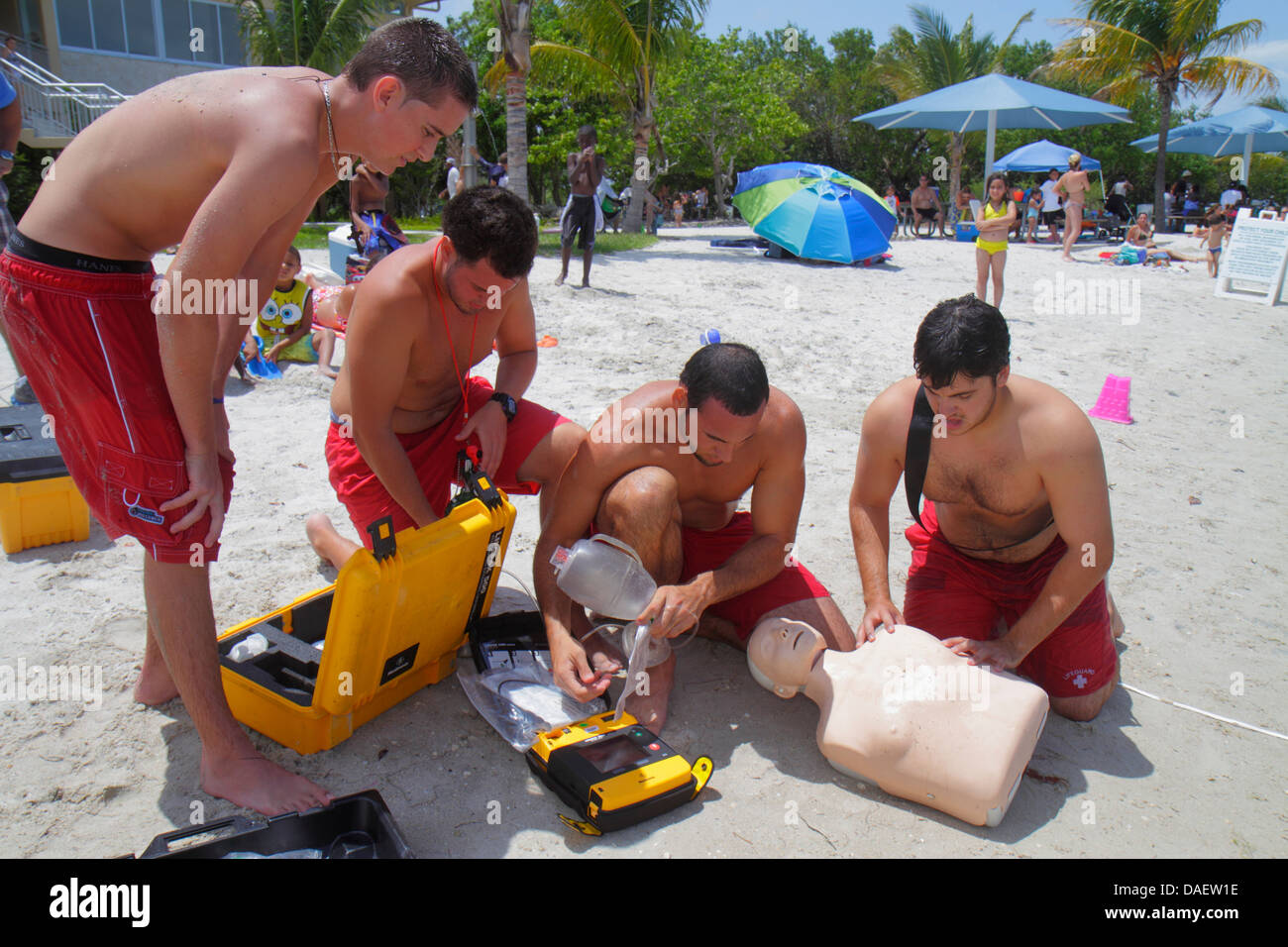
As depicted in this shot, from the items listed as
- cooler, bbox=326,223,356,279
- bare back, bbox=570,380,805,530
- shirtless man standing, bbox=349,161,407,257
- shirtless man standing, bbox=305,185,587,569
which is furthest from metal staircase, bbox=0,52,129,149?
bare back, bbox=570,380,805,530

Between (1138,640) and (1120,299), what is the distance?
938cm

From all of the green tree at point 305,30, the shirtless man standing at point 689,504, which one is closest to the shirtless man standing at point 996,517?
the shirtless man standing at point 689,504

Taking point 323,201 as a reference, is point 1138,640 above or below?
below

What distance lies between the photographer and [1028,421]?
2.67 meters

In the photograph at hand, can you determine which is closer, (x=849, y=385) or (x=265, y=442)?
(x=265, y=442)

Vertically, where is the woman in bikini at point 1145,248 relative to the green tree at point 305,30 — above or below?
below

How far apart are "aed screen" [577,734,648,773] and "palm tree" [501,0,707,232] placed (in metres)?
13.6

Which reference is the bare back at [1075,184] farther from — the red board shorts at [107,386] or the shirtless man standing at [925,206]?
the red board shorts at [107,386]

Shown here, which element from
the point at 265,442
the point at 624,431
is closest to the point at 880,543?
the point at 624,431

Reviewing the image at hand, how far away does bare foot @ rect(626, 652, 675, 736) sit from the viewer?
264 cm

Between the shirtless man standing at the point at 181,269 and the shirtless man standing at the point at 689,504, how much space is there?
3.22ft

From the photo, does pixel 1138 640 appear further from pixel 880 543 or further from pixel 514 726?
pixel 514 726

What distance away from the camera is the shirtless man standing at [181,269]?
197cm
